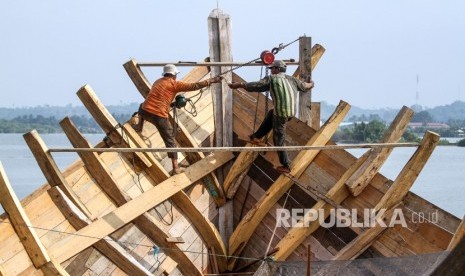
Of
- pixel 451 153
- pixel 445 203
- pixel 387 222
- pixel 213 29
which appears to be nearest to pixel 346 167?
pixel 387 222

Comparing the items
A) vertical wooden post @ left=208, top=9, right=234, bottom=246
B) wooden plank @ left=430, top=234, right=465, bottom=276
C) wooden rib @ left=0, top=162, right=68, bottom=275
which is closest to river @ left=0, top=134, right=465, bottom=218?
vertical wooden post @ left=208, top=9, right=234, bottom=246

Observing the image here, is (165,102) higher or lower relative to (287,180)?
higher

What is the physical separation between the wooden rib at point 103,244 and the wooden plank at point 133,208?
6.2 inches

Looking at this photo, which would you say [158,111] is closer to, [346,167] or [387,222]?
[346,167]

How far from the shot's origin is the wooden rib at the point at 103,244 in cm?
910

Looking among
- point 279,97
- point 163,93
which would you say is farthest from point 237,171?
point 163,93

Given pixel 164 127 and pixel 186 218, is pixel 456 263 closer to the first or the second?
pixel 164 127

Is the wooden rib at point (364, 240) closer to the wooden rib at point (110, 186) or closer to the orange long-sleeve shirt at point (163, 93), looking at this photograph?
the wooden rib at point (110, 186)

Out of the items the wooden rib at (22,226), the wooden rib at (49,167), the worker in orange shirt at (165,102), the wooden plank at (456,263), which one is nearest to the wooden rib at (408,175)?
the worker in orange shirt at (165,102)

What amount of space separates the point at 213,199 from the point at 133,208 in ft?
7.10

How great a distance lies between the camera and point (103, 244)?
9500mm

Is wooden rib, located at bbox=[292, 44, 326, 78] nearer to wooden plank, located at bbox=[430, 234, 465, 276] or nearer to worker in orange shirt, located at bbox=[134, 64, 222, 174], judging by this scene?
worker in orange shirt, located at bbox=[134, 64, 222, 174]

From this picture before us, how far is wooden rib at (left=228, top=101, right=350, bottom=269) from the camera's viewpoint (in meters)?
11.2

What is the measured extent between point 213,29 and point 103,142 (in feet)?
9.00
